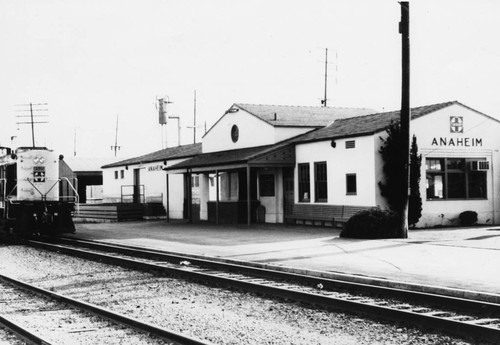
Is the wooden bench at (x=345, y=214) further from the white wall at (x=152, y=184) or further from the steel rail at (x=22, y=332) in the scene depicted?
the steel rail at (x=22, y=332)

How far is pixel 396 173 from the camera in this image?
→ 22109 mm

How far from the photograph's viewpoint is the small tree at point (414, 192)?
887 inches

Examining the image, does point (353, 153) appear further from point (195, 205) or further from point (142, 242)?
point (195, 205)

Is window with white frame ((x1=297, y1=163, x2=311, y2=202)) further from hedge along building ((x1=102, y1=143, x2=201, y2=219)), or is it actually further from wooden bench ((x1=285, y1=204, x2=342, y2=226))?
hedge along building ((x1=102, y1=143, x2=201, y2=219))

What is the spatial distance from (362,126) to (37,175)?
1221cm

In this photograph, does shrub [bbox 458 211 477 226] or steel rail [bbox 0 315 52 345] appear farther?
shrub [bbox 458 211 477 226]

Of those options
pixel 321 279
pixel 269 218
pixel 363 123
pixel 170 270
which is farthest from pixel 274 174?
pixel 321 279

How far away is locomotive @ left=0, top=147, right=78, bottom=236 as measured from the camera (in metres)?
22.8

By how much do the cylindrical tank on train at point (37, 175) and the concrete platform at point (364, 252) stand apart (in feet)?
7.15

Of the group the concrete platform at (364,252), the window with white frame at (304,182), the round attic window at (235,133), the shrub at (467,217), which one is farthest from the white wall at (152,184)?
the shrub at (467,217)

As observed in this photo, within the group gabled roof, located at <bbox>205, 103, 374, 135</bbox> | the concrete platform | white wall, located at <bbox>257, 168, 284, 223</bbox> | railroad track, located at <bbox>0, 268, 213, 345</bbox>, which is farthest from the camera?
gabled roof, located at <bbox>205, 103, 374, 135</bbox>

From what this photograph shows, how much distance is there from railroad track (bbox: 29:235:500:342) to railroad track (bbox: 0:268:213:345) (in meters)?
2.81

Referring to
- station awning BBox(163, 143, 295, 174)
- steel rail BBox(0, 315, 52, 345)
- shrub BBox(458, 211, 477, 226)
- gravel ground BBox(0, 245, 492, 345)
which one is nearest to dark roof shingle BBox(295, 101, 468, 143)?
station awning BBox(163, 143, 295, 174)

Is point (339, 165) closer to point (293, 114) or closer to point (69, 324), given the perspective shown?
point (293, 114)
